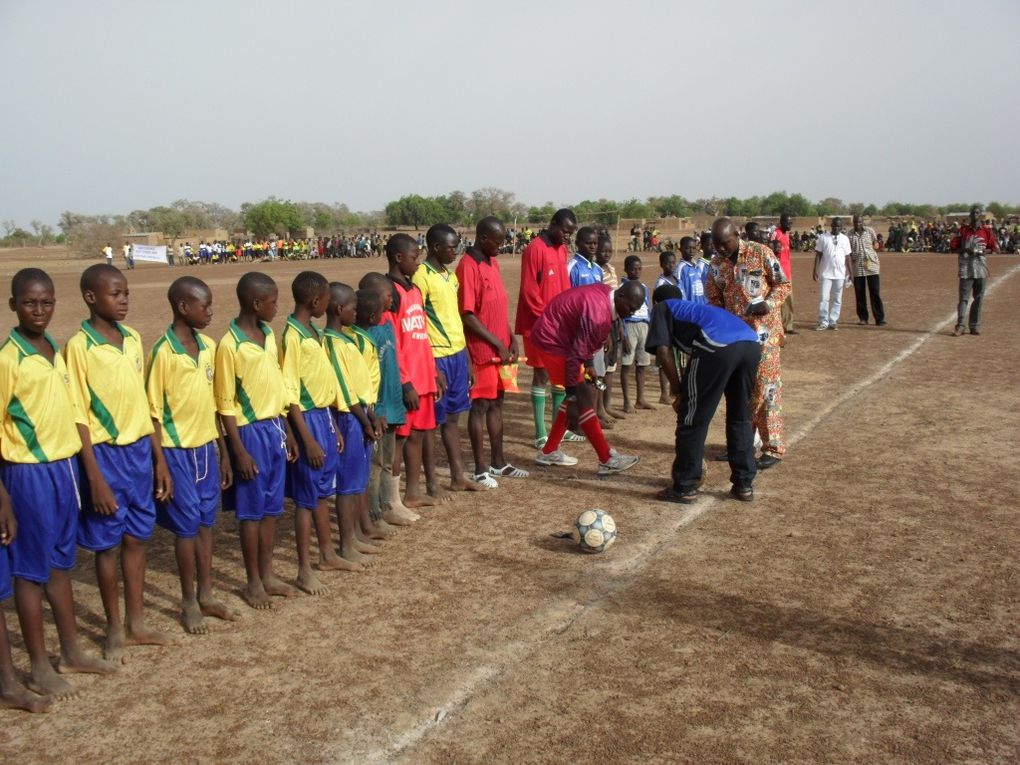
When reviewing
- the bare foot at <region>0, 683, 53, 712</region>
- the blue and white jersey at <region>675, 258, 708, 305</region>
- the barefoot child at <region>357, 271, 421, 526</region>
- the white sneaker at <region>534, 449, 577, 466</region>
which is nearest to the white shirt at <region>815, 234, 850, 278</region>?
the blue and white jersey at <region>675, 258, 708, 305</region>

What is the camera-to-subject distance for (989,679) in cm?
402

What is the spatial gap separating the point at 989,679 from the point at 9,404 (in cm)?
459

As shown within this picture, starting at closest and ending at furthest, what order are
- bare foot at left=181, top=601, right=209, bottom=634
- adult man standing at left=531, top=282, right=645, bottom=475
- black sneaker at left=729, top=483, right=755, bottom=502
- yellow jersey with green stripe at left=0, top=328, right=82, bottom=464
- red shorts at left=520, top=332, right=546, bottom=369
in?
yellow jersey with green stripe at left=0, top=328, right=82, bottom=464 < bare foot at left=181, top=601, right=209, bottom=634 < black sneaker at left=729, top=483, right=755, bottom=502 < adult man standing at left=531, top=282, right=645, bottom=475 < red shorts at left=520, top=332, right=546, bottom=369

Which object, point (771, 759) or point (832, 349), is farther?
point (832, 349)

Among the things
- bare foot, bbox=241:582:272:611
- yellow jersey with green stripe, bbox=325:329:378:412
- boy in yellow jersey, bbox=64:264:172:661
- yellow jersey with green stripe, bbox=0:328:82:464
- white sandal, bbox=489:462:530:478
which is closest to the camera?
yellow jersey with green stripe, bbox=0:328:82:464

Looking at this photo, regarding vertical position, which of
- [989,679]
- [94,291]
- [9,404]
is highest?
[94,291]

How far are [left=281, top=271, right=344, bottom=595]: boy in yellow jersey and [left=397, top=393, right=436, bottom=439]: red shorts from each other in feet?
3.63

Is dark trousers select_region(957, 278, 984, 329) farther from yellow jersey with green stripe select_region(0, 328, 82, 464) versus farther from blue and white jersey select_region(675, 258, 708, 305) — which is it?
yellow jersey with green stripe select_region(0, 328, 82, 464)

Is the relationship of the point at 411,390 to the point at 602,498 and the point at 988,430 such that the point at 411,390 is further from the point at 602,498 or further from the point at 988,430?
the point at 988,430

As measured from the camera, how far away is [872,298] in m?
16.3

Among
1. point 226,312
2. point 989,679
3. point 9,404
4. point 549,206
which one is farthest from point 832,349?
point 549,206

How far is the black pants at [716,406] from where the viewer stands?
21.5ft

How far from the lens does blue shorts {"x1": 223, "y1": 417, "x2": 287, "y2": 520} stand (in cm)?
490

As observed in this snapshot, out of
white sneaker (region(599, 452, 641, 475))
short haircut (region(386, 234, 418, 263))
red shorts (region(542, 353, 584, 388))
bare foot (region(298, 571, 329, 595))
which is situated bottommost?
bare foot (region(298, 571, 329, 595))
